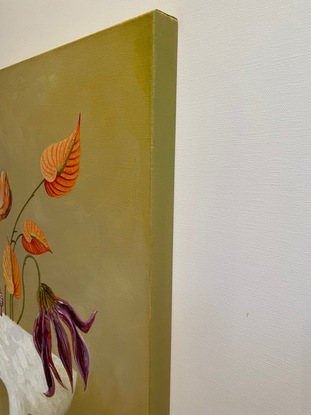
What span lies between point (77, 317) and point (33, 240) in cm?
19

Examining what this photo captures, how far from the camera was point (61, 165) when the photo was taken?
67cm

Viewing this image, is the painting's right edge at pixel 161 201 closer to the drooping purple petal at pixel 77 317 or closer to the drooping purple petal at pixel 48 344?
the drooping purple petal at pixel 77 317

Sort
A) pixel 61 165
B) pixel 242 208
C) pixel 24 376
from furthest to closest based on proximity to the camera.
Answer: pixel 24 376 < pixel 61 165 < pixel 242 208

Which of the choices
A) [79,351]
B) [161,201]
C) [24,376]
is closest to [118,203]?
[161,201]

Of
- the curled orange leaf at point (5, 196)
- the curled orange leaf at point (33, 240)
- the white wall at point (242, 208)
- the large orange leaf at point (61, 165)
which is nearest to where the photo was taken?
the white wall at point (242, 208)

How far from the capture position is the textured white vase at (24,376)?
750 millimetres

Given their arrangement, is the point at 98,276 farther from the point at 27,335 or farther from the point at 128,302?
the point at 27,335

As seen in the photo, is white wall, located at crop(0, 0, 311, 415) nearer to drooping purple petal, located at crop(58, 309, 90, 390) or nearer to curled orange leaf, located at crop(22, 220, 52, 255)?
drooping purple petal, located at crop(58, 309, 90, 390)

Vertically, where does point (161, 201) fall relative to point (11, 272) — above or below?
above

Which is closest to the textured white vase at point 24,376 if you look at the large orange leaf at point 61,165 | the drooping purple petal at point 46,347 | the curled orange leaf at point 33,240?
the drooping purple petal at point 46,347

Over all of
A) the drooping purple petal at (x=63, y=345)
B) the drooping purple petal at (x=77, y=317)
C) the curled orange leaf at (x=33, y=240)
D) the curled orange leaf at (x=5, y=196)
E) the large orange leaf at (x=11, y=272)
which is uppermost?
the curled orange leaf at (x=5, y=196)

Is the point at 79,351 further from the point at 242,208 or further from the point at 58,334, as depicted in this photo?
the point at 242,208

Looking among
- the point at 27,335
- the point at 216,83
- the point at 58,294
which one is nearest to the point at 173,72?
the point at 216,83

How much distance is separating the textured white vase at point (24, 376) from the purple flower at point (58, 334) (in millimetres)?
19
